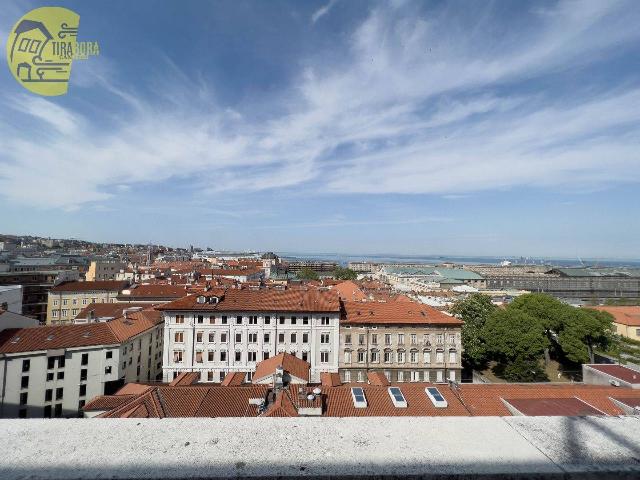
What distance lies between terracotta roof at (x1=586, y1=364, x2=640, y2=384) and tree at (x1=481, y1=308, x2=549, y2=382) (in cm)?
776

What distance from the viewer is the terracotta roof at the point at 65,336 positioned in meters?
29.6

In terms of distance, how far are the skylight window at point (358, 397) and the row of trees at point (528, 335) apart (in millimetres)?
21759

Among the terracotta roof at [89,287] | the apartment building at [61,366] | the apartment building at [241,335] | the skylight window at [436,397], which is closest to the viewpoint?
the skylight window at [436,397]

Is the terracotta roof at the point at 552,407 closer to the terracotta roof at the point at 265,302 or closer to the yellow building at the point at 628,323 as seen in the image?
the terracotta roof at the point at 265,302

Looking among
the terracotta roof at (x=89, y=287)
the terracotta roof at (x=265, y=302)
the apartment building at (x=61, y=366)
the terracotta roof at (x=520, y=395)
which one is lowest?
the apartment building at (x=61, y=366)

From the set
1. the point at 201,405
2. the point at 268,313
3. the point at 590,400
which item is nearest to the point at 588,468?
the point at 201,405

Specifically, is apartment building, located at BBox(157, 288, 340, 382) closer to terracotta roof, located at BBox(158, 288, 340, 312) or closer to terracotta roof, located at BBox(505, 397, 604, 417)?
terracotta roof, located at BBox(158, 288, 340, 312)

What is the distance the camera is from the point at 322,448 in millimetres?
3201

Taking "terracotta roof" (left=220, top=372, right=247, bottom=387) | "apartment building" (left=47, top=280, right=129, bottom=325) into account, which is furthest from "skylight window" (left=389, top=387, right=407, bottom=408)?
"apartment building" (left=47, top=280, right=129, bottom=325)

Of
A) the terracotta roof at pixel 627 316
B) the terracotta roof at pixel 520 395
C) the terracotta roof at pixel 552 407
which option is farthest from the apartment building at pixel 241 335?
the terracotta roof at pixel 627 316

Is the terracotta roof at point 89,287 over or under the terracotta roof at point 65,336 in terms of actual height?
over

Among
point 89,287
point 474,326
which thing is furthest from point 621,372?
point 89,287

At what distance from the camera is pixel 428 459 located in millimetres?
3035

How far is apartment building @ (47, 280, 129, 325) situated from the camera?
63.2 metres
